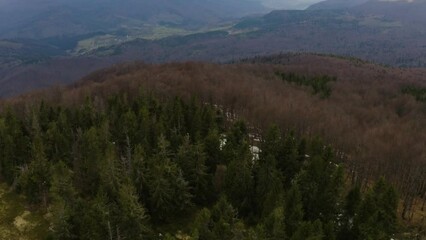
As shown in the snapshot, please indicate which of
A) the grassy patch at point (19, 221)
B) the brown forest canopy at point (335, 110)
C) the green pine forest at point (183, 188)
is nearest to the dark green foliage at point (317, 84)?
the brown forest canopy at point (335, 110)

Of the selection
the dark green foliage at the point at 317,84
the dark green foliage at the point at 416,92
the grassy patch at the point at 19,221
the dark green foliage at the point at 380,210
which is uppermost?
the dark green foliage at the point at 380,210

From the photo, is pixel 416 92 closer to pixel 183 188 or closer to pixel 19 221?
pixel 183 188

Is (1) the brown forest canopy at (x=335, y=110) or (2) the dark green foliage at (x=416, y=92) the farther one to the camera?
(2) the dark green foliage at (x=416, y=92)

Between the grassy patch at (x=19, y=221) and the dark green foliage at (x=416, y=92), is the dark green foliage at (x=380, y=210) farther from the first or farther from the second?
the dark green foliage at (x=416, y=92)

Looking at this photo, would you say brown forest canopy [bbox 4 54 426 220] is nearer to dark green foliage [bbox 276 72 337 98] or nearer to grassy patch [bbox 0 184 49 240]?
dark green foliage [bbox 276 72 337 98]

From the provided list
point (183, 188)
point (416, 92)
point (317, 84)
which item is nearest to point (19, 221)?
point (183, 188)

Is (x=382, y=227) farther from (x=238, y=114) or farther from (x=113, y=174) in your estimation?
(x=238, y=114)

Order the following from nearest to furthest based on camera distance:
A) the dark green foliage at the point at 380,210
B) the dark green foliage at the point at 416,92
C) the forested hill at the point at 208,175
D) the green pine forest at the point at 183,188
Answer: the green pine forest at the point at 183,188 → the forested hill at the point at 208,175 → the dark green foliage at the point at 380,210 → the dark green foliage at the point at 416,92
